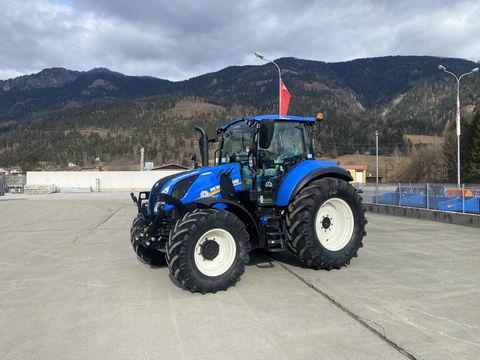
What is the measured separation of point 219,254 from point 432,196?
485 inches

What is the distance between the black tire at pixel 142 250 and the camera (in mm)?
7227

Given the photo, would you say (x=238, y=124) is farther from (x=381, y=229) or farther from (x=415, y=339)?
(x=381, y=229)

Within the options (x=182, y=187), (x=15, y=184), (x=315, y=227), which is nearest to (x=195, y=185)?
(x=182, y=187)

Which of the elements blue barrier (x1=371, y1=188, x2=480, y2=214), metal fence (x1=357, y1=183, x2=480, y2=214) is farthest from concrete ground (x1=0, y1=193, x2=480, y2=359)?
metal fence (x1=357, y1=183, x2=480, y2=214)

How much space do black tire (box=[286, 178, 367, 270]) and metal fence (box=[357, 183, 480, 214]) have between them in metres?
8.33

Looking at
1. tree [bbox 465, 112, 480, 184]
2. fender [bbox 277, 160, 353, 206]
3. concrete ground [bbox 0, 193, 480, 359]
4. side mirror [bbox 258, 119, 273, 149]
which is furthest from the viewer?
tree [bbox 465, 112, 480, 184]

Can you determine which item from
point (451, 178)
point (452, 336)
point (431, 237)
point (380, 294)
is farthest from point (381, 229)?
point (451, 178)

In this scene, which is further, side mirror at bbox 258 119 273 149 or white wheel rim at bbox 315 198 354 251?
white wheel rim at bbox 315 198 354 251

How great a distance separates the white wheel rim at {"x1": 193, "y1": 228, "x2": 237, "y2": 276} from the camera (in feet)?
19.3

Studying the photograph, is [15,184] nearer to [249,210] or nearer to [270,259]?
[270,259]

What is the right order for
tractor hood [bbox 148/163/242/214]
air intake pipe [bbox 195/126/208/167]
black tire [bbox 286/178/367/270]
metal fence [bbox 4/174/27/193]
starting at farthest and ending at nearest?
metal fence [bbox 4/174/27/193] < air intake pipe [bbox 195/126/208/167] < black tire [bbox 286/178/367/270] < tractor hood [bbox 148/163/242/214]

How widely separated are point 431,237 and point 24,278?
366 inches

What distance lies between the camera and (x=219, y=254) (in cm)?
604

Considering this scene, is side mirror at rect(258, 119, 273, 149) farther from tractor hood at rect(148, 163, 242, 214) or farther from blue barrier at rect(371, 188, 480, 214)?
blue barrier at rect(371, 188, 480, 214)
